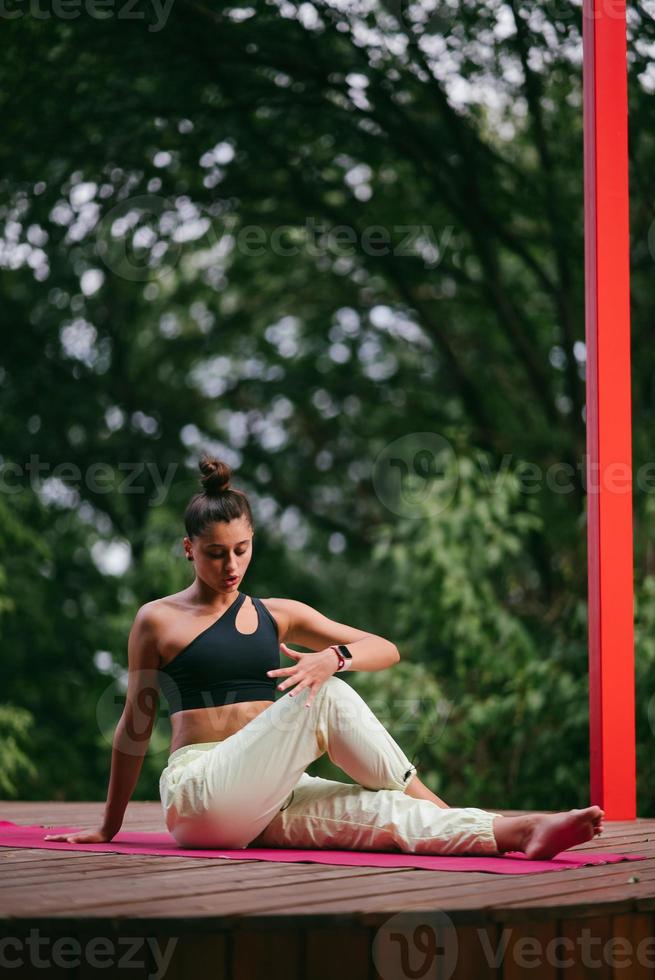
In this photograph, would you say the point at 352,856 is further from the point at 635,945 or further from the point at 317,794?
the point at 635,945

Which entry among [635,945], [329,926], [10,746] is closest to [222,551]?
[329,926]

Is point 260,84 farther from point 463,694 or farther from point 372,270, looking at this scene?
point 463,694

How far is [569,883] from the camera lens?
2.23m

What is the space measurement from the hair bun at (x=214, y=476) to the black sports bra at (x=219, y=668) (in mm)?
286

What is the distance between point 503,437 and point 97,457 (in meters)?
2.77

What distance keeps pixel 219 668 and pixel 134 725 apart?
0.23 m

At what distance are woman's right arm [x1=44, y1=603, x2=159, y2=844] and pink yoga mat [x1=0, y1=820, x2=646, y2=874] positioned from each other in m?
0.07

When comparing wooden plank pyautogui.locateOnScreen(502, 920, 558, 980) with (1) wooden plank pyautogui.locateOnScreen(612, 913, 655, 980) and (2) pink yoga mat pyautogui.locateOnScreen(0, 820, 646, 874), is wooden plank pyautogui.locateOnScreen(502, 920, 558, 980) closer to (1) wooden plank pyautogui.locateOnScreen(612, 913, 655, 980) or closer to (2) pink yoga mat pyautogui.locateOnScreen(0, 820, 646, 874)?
(1) wooden plank pyautogui.locateOnScreen(612, 913, 655, 980)

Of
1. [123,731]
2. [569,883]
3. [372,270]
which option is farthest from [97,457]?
[569,883]

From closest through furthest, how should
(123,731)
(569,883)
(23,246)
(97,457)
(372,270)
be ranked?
(569,883)
(123,731)
(23,246)
(372,270)
(97,457)

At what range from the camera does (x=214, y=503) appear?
2.79 metres

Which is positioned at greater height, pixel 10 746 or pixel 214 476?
pixel 214 476

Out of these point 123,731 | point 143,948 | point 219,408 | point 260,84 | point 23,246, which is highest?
point 260,84

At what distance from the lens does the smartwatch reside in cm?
266
